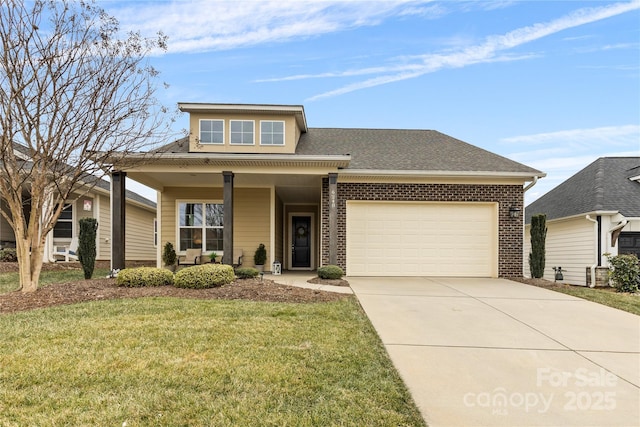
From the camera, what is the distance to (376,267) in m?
10.9

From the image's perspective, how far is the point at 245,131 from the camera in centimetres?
1146

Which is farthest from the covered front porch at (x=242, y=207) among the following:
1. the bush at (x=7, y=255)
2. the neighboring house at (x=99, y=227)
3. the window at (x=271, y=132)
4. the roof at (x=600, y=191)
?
the roof at (x=600, y=191)

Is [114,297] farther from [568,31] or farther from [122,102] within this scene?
[568,31]

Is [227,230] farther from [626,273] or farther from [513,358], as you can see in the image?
[626,273]

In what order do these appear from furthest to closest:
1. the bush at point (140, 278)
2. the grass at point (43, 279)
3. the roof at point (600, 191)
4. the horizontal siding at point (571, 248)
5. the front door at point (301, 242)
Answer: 1. the front door at point (301, 242)
2. the horizontal siding at point (571, 248)
3. the roof at point (600, 191)
4. the grass at point (43, 279)
5. the bush at point (140, 278)

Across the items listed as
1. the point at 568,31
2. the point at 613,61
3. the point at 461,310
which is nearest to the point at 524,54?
the point at 568,31

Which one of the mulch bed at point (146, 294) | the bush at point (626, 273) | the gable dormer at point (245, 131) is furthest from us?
the gable dormer at point (245, 131)

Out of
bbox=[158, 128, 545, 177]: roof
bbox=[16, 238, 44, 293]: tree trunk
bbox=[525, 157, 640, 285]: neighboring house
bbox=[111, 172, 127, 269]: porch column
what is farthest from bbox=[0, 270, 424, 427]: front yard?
bbox=[525, 157, 640, 285]: neighboring house

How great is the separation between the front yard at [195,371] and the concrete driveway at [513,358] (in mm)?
349

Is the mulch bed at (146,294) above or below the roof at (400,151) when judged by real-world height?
below

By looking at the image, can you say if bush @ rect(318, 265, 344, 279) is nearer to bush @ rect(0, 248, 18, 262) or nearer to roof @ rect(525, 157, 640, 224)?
roof @ rect(525, 157, 640, 224)

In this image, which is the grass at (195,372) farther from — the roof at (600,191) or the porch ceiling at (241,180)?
the roof at (600,191)

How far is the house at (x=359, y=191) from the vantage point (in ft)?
33.1

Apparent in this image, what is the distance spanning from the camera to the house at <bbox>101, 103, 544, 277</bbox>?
10.1 metres
